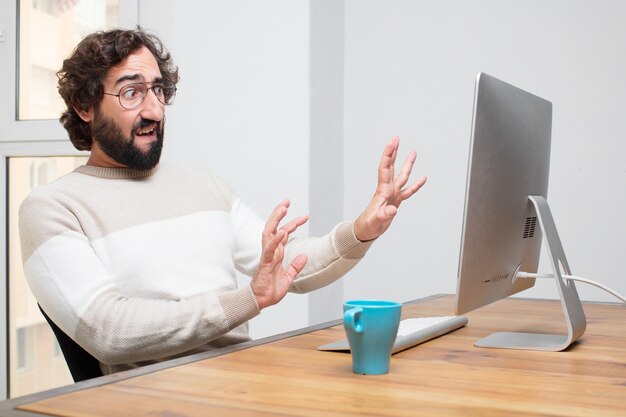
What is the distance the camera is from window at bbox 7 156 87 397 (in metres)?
3.03

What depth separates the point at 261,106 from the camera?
2670 millimetres

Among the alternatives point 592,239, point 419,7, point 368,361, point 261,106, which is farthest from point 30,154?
point 368,361

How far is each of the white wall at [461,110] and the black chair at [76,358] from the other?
4.79 ft

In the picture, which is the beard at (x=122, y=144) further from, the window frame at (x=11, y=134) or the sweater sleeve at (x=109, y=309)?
the window frame at (x=11, y=134)

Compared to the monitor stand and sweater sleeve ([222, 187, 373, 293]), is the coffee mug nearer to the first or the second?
the monitor stand

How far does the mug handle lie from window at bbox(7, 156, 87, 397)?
2318 millimetres

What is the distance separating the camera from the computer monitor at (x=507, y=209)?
1.16 m

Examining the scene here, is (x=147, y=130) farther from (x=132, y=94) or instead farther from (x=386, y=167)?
(x=386, y=167)

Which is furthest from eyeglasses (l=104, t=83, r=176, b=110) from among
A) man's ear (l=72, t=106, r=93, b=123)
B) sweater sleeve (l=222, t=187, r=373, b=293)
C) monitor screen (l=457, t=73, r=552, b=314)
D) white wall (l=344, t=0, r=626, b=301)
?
white wall (l=344, t=0, r=626, b=301)

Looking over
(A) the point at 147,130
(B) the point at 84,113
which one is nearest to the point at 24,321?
(B) the point at 84,113

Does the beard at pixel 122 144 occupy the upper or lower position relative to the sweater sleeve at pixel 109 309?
upper

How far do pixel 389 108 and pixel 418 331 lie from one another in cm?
155

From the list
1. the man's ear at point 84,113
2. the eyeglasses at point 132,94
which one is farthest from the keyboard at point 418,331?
the man's ear at point 84,113

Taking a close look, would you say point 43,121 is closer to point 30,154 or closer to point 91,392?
point 30,154
